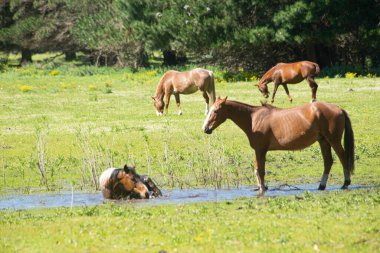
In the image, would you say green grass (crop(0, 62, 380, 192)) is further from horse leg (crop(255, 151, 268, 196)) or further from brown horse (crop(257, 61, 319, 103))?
horse leg (crop(255, 151, 268, 196))

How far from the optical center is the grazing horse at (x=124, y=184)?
1561 cm

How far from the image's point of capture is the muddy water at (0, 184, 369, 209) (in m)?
15.3

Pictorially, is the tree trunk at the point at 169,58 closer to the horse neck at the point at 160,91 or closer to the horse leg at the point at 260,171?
the horse neck at the point at 160,91

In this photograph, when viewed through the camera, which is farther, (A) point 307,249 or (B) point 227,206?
(B) point 227,206

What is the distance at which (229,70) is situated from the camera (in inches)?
1766

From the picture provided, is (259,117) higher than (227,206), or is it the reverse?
(259,117)

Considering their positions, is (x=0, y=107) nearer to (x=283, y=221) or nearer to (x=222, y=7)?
(x=222, y=7)

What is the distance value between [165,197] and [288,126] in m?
2.67

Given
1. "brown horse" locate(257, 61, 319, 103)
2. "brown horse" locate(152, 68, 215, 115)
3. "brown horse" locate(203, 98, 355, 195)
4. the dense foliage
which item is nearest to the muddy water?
"brown horse" locate(203, 98, 355, 195)

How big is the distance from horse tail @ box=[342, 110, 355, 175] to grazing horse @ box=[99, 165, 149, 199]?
3.84m

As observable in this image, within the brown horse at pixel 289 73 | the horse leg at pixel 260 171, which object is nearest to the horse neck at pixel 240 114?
the horse leg at pixel 260 171

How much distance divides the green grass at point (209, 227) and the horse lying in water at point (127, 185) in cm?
149

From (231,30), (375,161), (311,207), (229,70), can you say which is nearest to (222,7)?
(231,30)

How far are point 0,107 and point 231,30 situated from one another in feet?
46.8
